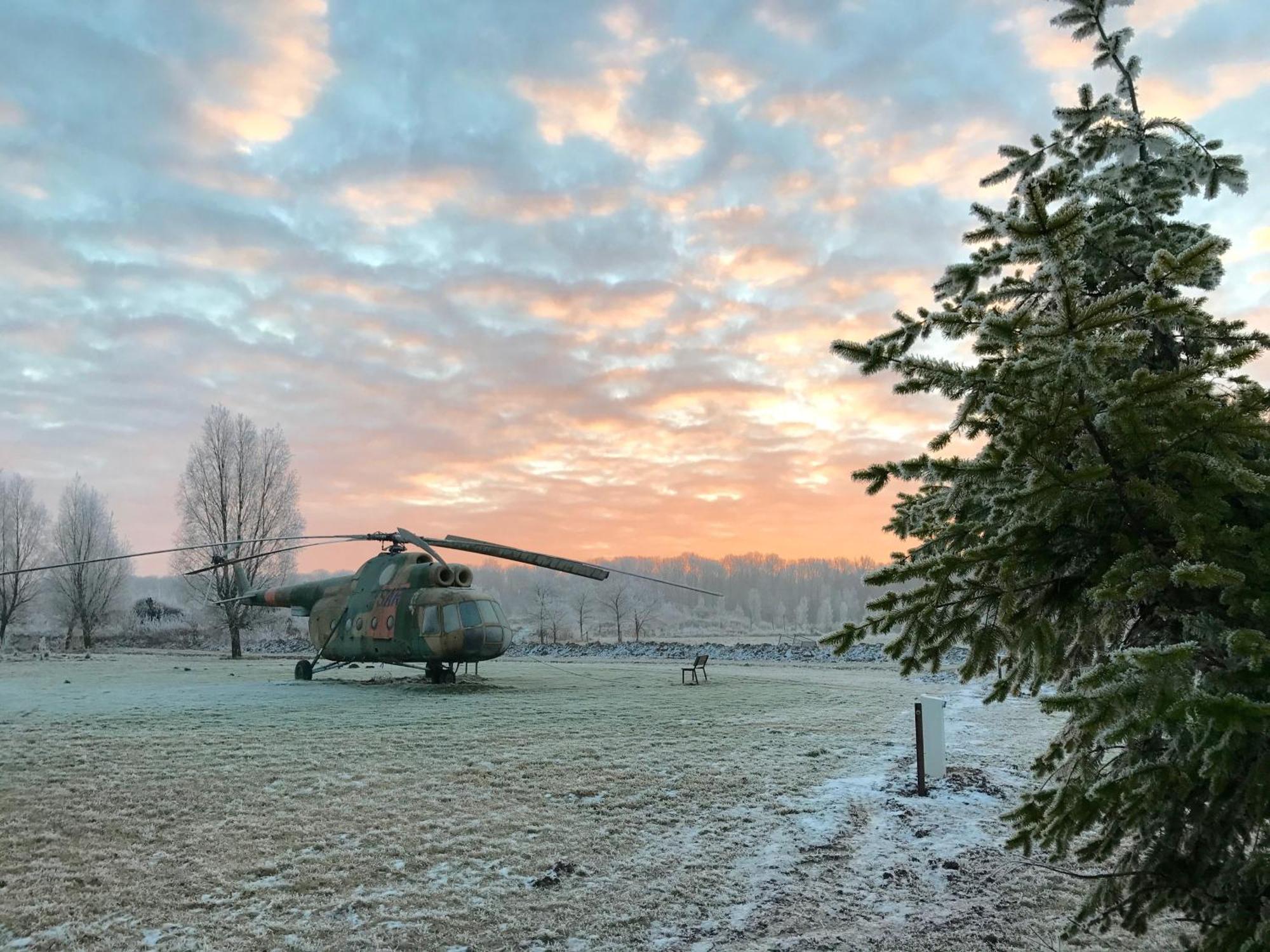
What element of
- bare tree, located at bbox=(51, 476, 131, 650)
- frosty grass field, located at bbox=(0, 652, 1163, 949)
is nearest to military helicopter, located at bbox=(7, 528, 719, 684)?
frosty grass field, located at bbox=(0, 652, 1163, 949)

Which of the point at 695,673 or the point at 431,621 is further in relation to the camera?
the point at 695,673

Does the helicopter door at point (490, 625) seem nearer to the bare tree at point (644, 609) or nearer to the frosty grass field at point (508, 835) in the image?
the frosty grass field at point (508, 835)

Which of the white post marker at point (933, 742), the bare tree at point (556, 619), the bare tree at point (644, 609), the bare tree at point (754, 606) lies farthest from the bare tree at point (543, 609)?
the bare tree at point (754, 606)

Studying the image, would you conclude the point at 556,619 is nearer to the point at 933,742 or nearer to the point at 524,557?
the point at 524,557

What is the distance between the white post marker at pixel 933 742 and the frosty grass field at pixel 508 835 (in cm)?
38

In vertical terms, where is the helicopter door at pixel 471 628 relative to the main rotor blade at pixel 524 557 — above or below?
below

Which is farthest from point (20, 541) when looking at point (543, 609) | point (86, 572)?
point (543, 609)

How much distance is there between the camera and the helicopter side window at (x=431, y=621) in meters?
17.6

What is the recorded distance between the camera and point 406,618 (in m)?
17.9

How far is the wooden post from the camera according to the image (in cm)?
779

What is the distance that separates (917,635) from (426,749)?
25.9 ft

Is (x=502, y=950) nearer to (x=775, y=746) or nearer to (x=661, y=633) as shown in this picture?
(x=775, y=746)

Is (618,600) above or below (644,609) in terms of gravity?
above

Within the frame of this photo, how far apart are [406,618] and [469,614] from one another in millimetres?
1603
